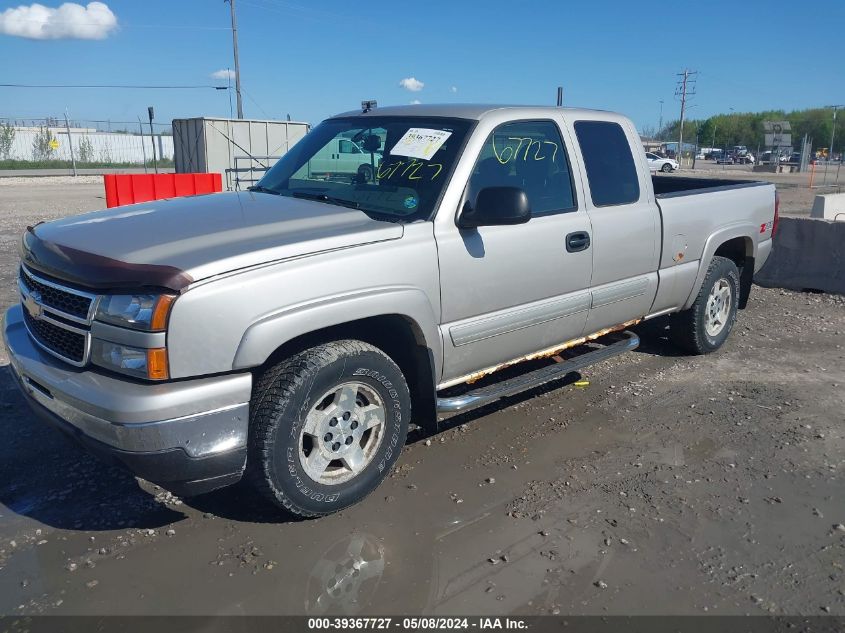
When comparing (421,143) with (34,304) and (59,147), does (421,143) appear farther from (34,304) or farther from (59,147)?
(59,147)

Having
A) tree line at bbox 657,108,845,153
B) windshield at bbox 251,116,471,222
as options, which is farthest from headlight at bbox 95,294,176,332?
tree line at bbox 657,108,845,153

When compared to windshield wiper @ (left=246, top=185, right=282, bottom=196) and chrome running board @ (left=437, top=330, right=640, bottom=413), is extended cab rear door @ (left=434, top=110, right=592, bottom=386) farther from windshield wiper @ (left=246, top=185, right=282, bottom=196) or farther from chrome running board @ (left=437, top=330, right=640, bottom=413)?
windshield wiper @ (left=246, top=185, right=282, bottom=196)

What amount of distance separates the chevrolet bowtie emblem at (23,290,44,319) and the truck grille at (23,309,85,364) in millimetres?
32

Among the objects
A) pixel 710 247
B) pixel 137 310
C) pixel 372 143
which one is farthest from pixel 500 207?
pixel 710 247

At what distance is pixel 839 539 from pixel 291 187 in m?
3.49

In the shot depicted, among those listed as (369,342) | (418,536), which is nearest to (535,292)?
(369,342)

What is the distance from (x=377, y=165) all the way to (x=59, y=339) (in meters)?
1.94

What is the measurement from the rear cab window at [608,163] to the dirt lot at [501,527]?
4.86 feet

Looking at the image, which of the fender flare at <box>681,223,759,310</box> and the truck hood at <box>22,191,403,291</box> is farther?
the fender flare at <box>681,223,759,310</box>

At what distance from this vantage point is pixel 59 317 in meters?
3.09

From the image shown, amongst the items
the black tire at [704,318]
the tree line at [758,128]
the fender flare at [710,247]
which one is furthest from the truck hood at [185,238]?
the tree line at [758,128]

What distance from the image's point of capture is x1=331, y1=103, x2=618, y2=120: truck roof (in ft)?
13.5

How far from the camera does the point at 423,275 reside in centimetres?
352

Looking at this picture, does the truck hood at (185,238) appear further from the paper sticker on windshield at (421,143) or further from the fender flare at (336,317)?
the paper sticker on windshield at (421,143)
